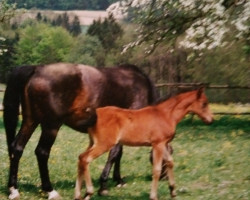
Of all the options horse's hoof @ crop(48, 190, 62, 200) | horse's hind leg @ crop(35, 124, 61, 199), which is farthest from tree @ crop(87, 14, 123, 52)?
horse's hoof @ crop(48, 190, 62, 200)

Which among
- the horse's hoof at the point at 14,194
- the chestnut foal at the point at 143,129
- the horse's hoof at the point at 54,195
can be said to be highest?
the chestnut foal at the point at 143,129

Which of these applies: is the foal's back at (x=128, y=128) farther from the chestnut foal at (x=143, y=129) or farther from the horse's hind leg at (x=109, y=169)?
the horse's hind leg at (x=109, y=169)

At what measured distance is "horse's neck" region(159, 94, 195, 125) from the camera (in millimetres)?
7180

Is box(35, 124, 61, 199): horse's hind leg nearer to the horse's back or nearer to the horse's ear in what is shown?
the horse's back

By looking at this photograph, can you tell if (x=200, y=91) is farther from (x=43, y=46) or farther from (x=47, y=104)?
(x=43, y=46)

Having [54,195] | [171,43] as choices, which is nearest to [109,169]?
[54,195]

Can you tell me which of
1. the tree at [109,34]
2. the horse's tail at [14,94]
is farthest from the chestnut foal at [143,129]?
the tree at [109,34]

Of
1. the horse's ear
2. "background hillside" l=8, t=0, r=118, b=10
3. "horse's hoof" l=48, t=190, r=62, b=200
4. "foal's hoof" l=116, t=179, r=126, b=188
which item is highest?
"background hillside" l=8, t=0, r=118, b=10

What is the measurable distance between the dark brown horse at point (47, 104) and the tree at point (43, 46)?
7743 cm

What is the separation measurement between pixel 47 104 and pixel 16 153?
91cm

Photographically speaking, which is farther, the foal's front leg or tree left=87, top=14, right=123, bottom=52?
tree left=87, top=14, right=123, bottom=52

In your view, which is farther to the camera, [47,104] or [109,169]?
[109,169]

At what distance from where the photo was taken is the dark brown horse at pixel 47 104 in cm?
736

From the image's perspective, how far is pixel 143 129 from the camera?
22.9ft
